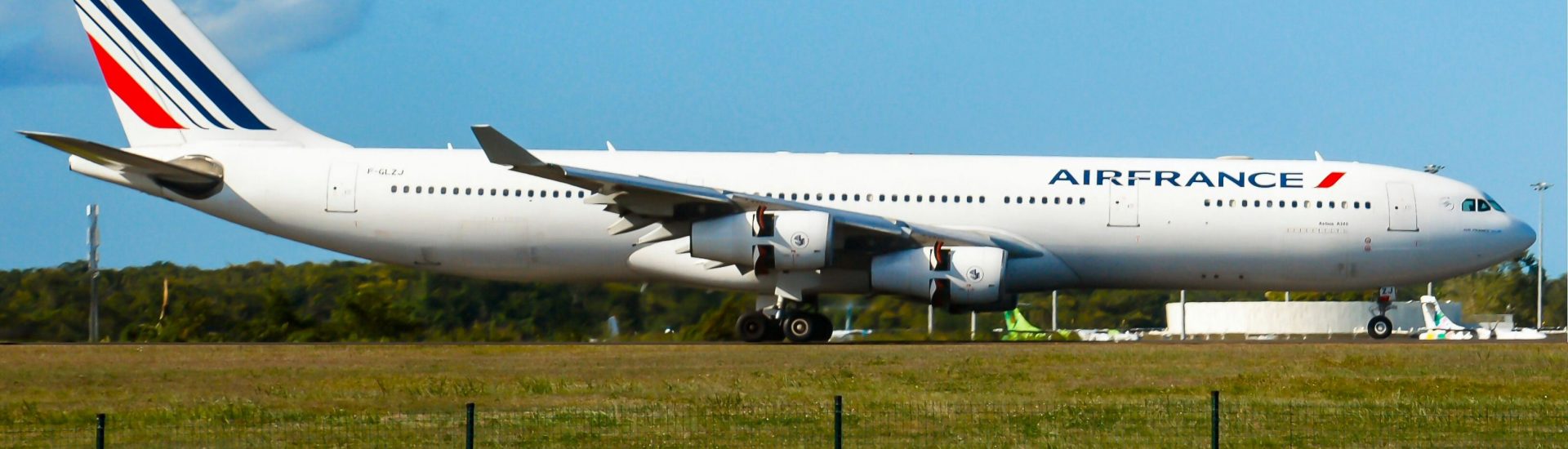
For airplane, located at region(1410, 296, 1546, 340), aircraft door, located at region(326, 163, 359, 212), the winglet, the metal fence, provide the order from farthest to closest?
airplane, located at region(1410, 296, 1546, 340) < aircraft door, located at region(326, 163, 359, 212) < the winglet < the metal fence

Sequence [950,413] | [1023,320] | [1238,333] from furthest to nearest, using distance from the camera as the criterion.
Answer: [1238,333]
[1023,320]
[950,413]

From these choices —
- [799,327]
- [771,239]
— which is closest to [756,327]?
[799,327]

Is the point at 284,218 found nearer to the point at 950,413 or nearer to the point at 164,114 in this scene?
the point at 164,114

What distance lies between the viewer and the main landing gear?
→ 24984 millimetres

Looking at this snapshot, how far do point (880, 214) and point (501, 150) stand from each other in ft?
19.7

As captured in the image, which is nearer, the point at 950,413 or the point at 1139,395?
the point at 950,413

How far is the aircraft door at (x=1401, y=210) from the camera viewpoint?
84.4 ft

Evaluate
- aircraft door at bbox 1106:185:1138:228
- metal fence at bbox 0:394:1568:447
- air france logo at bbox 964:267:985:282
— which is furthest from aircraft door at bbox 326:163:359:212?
metal fence at bbox 0:394:1568:447

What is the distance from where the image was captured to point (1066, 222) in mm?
25438

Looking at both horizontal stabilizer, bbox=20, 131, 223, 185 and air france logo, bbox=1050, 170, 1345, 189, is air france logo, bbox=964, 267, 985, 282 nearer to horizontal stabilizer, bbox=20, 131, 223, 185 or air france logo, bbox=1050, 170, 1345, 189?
air france logo, bbox=1050, 170, 1345, 189

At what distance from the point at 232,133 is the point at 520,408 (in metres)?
14.8

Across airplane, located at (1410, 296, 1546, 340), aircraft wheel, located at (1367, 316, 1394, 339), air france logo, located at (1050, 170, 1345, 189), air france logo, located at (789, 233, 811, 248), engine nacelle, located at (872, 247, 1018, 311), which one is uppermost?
air france logo, located at (1050, 170, 1345, 189)

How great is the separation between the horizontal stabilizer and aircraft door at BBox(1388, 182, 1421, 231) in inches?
695

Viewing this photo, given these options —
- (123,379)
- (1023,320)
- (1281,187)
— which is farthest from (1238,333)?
(123,379)
